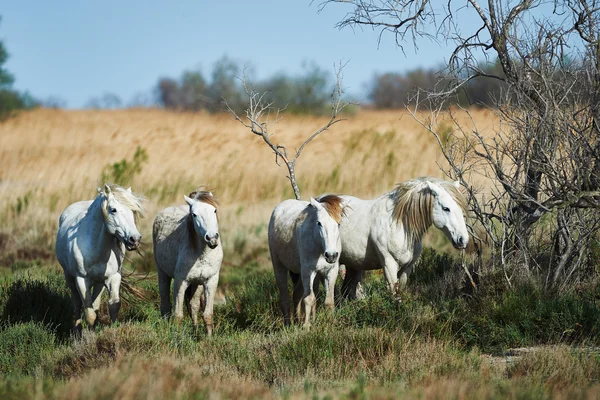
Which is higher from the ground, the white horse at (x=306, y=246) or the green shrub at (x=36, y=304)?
the white horse at (x=306, y=246)

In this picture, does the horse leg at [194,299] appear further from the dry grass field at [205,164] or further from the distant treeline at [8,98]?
the distant treeline at [8,98]

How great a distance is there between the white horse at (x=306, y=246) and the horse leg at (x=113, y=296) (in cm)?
195

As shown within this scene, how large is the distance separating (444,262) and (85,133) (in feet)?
62.4

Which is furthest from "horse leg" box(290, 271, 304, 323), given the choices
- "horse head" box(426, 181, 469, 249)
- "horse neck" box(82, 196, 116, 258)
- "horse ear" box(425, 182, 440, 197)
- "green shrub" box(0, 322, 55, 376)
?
"green shrub" box(0, 322, 55, 376)

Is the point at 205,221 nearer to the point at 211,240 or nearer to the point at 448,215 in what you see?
the point at 211,240

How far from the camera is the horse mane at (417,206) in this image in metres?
9.19

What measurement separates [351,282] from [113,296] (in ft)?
9.82

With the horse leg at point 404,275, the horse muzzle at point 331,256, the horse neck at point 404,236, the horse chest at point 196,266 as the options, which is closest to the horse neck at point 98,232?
the horse chest at point 196,266

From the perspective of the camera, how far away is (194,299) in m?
9.77

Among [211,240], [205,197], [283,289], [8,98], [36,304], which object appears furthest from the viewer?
[8,98]

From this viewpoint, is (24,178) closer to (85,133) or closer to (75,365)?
(85,133)

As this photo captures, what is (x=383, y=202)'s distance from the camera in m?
9.72

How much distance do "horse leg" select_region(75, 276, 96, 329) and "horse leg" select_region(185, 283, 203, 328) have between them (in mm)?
1122

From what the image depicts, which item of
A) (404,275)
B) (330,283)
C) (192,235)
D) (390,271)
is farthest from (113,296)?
(404,275)
